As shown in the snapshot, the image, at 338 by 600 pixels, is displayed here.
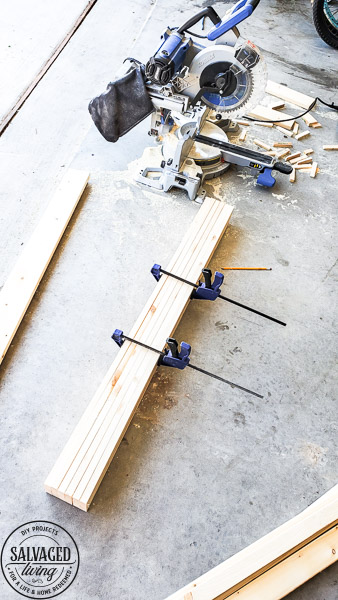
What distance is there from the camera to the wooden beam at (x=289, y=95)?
17.2 ft

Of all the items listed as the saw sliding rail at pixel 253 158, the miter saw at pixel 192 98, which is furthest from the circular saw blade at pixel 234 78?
the saw sliding rail at pixel 253 158

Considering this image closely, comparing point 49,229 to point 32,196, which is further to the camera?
point 32,196

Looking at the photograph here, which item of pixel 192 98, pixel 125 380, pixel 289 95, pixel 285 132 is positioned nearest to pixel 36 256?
pixel 125 380

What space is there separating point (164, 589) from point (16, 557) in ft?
2.34

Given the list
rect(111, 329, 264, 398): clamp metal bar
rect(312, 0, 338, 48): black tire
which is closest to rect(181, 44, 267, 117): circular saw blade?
rect(111, 329, 264, 398): clamp metal bar

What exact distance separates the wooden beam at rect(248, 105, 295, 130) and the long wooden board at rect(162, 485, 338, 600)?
3.37m

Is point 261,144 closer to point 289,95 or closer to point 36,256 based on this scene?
point 289,95

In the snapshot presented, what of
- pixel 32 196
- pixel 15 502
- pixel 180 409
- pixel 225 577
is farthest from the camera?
pixel 32 196

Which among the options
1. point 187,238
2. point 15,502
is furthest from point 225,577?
point 187,238

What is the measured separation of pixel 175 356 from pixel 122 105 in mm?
1956

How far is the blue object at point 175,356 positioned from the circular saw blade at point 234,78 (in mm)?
1956

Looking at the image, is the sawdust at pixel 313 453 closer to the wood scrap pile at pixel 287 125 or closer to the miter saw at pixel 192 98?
the miter saw at pixel 192 98

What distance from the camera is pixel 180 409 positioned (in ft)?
10.5

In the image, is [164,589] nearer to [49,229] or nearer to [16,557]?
[16,557]
